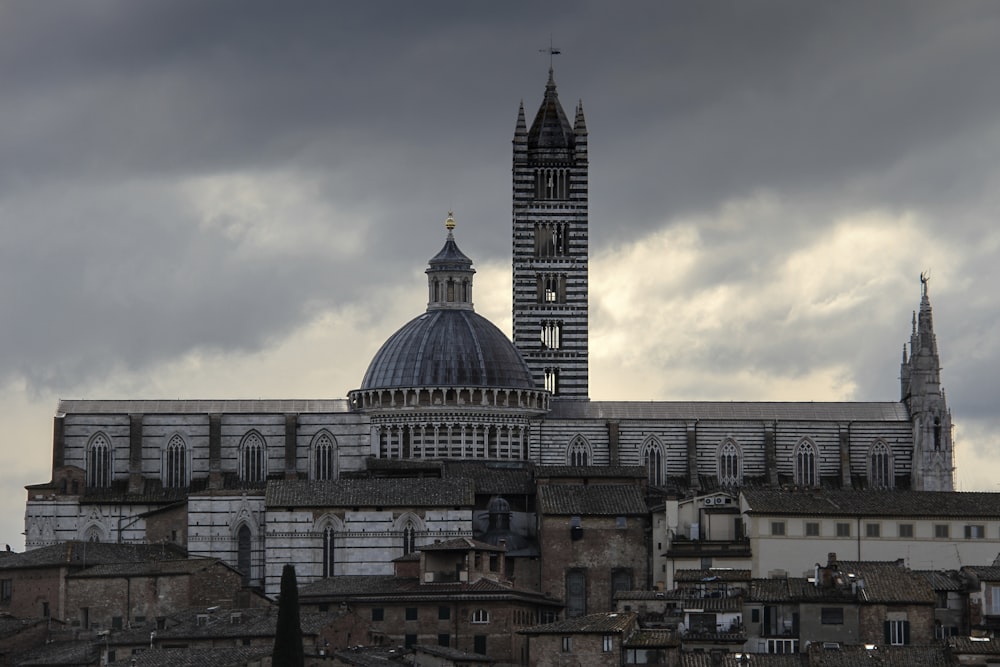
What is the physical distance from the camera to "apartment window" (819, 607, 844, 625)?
274 ft

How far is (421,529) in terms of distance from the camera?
98.7 m

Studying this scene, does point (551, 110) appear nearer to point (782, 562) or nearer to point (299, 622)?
point (782, 562)

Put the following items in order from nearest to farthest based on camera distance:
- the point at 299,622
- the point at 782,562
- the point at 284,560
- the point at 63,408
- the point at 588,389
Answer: the point at 299,622, the point at 782,562, the point at 284,560, the point at 63,408, the point at 588,389

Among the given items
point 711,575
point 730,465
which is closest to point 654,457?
point 730,465

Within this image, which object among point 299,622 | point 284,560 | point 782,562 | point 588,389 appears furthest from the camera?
point 588,389

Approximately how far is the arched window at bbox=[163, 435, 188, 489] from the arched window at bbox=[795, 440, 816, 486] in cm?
2329

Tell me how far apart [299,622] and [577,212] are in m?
44.3

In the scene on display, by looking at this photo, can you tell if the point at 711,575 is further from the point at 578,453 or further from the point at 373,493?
the point at 578,453

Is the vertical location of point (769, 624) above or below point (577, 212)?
below

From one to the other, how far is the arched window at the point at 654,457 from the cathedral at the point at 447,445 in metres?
0.05

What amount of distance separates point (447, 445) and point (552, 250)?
1749cm

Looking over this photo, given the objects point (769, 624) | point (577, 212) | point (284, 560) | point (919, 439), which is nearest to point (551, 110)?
point (577, 212)

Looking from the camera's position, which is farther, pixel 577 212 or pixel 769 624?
pixel 577 212

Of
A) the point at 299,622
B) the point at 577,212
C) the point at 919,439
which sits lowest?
the point at 299,622
